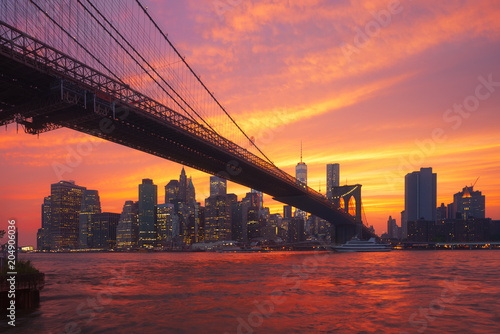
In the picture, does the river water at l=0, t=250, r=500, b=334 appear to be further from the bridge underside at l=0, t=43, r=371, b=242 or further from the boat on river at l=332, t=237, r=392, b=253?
the boat on river at l=332, t=237, r=392, b=253

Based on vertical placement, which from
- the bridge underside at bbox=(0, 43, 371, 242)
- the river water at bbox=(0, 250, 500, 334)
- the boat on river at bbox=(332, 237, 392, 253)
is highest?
the bridge underside at bbox=(0, 43, 371, 242)

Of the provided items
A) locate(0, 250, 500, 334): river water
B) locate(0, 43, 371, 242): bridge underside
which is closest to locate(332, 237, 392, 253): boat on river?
locate(0, 43, 371, 242): bridge underside

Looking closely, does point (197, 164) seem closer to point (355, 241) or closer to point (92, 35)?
point (92, 35)

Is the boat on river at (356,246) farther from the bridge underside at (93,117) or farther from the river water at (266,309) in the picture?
the river water at (266,309)

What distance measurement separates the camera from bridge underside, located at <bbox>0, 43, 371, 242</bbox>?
30688 millimetres

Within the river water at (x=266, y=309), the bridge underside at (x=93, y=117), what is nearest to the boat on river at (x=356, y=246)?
the bridge underside at (x=93, y=117)

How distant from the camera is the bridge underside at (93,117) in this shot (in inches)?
1208

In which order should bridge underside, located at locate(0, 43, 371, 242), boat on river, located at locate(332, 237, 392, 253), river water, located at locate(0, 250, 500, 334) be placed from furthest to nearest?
boat on river, located at locate(332, 237, 392, 253), bridge underside, located at locate(0, 43, 371, 242), river water, located at locate(0, 250, 500, 334)

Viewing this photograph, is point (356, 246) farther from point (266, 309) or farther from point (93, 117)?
point (266, 309)

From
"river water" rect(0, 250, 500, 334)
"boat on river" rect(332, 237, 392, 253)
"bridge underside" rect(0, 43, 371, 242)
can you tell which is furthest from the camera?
"boat on river" rect(332, 237, 392, 253)

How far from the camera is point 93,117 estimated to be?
121 ft

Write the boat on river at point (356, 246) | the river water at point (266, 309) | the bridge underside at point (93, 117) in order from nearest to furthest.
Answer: the river water at point (266, 309), the bridge underside at point (93, 117), the boat on river at point (356, 246)

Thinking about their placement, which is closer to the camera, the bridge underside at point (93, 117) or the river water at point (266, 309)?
the river water at point (266, 309)

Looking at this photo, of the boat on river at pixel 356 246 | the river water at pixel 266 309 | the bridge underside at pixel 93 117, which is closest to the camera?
the river water at pixel 266 309
